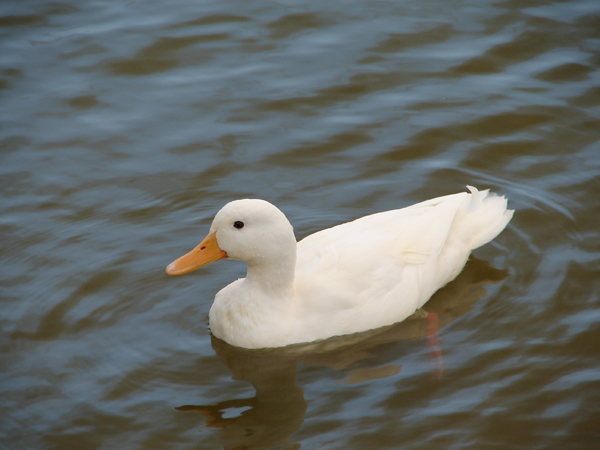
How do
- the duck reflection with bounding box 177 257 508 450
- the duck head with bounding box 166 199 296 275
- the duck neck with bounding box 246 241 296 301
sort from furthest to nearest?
1. the duck neck with bounding box 246 241 296 301
2. the duck head with bounding box 166 199 296 275
3. the duck reflection with bounding box 177 257 508 450

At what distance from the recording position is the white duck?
5051 millimetres

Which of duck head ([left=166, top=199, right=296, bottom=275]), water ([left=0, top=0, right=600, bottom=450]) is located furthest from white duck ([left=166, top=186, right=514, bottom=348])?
water ([left=0, top=0, right=600, bottom=450])

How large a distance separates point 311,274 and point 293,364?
0.68m

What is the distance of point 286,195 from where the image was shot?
6926 millimetres

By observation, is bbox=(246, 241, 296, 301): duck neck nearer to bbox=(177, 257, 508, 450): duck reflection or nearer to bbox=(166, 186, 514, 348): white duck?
bbox=(166, 186, 514, 348): white duck

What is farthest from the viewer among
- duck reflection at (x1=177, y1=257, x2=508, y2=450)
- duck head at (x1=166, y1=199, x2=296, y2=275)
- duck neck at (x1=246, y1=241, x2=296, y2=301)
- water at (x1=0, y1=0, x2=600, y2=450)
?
duck neck at (x1=246, y1=241, x2=296, y2=301)

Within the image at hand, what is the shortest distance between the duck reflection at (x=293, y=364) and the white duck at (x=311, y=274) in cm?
10

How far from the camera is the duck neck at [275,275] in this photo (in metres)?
5.10

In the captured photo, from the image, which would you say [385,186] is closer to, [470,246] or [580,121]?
[470,246]

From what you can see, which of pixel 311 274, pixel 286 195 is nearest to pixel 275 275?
pixel 311 274

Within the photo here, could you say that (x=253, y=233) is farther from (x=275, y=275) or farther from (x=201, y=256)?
(x=201, y=256)

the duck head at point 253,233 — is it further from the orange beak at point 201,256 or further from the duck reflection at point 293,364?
the duck reflection at point 293,364

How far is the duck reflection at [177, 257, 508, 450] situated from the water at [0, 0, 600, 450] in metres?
0.02

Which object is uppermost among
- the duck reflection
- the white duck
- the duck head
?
the duck head
